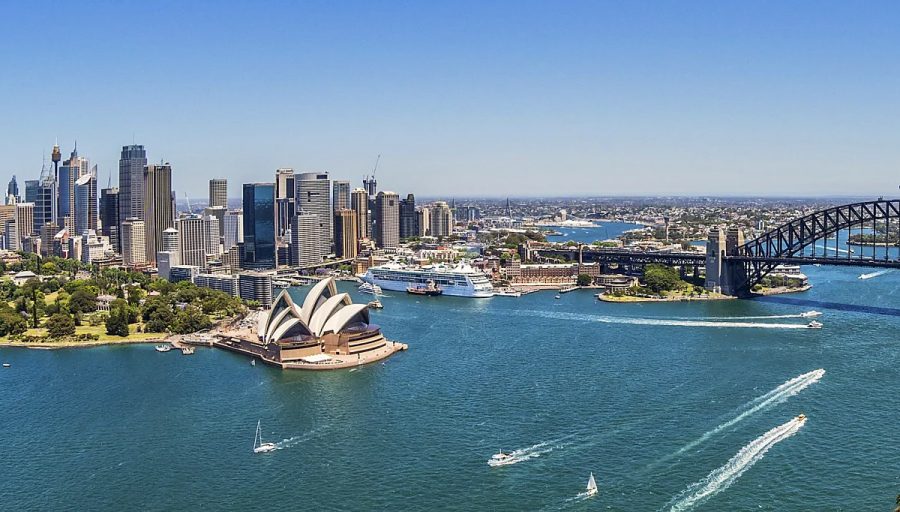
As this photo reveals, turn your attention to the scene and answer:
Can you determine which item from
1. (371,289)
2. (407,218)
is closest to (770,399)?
(371,289)

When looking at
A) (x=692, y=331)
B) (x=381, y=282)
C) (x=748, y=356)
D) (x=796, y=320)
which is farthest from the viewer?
(x=381, y=282)

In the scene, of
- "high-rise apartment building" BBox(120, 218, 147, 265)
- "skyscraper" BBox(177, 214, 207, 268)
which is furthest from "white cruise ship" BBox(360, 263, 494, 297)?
"high-rise apartment building" BBox(120, 218, 147, 265)

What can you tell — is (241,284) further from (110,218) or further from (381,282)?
(110,218)

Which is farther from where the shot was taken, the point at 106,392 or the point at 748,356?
the point at 748,356

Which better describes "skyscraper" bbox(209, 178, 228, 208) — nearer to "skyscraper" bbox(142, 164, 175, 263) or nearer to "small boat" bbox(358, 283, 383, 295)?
"skyscraper" bbox(142, 164, 175, 263)

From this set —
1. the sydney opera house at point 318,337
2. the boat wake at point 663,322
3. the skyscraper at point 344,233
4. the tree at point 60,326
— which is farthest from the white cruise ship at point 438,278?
the tree at point 60,326

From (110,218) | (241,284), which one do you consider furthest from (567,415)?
(110,218)
